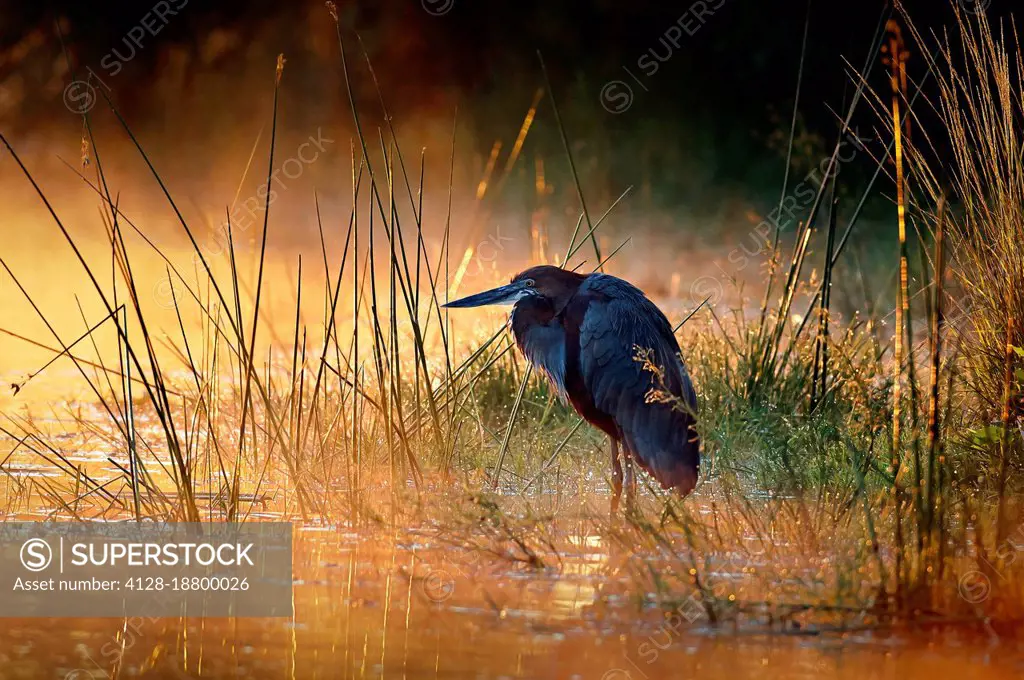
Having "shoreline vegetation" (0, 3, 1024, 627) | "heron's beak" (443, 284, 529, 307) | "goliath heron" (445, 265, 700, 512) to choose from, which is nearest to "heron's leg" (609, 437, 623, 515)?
"goliath heron" (445, 265, 700, 512)

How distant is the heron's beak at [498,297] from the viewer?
458cm

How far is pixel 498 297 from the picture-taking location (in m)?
4.62

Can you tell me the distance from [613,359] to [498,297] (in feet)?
1.80

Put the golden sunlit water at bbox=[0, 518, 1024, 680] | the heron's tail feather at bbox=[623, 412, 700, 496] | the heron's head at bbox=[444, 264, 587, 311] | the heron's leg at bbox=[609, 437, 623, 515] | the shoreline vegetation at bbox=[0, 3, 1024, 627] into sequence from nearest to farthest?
the golden sunlit water at bbox=[0, 518, 1024, 680]
the shoreline vegetation at bbox=[0, 3, 1024, 627]
the heron's tail feather at bbox=[623, 412, 700, 496]
the heron's leg at bbox=[609, 437, 623, 515]
the heron's head at bbox=[444, 264, 587, 311]

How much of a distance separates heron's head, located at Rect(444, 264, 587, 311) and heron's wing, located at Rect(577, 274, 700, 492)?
104 mm

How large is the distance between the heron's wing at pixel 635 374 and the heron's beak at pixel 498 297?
264 millimetres

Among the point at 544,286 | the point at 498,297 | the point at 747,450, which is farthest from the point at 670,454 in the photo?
the point at 498,297

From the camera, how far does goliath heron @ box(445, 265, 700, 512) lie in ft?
13.4

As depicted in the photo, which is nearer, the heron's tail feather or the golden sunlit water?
the golden sunlit water

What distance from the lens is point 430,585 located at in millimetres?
3174

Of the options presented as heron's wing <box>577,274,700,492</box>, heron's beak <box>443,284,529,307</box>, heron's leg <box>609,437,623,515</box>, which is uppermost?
heron's beak <box>443,284,529,307</box>

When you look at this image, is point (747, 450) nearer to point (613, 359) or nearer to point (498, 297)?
point (613, 359)

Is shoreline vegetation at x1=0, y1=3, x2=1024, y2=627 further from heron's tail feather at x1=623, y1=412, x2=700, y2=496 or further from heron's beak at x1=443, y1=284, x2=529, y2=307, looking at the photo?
heron's beak at x1=443, y1=284, x2=529, y2=307

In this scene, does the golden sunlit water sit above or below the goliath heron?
below
